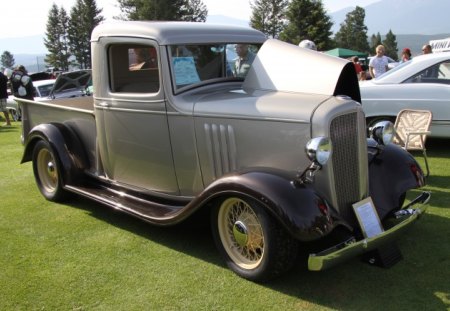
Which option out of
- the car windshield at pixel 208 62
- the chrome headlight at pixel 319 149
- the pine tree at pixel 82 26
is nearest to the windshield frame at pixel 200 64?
the car windshield at pixel 208 62

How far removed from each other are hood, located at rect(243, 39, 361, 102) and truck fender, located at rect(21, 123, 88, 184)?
84.6 inches

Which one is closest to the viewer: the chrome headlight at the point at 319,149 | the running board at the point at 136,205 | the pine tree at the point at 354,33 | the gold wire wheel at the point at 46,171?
the chrome headlight at the point at 319,149

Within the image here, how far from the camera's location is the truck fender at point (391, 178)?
12.5 feet

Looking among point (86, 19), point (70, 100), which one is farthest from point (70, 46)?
point (70, 100)

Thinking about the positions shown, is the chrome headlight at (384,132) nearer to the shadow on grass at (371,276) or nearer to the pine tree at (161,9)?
the shadow on grass at (371,276)

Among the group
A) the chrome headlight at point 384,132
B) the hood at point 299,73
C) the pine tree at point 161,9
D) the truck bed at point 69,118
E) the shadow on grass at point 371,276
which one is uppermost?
the pine tree at point 161,9

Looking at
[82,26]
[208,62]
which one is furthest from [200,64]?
[82,26]

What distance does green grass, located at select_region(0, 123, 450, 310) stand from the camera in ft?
9.95

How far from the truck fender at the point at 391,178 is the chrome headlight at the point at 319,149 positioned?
1.05 meters

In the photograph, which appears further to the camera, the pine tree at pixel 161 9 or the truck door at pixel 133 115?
the pine tree at pixel 161 9

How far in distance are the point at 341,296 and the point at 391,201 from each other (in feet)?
3.78

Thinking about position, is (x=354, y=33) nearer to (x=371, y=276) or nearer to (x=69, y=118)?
(x=69, y=118)

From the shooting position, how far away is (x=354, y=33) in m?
73.7

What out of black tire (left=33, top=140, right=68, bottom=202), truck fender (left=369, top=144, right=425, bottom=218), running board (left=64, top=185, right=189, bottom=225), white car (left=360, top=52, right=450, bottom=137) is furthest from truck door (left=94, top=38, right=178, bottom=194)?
white car (left=360, top=52, right=450, bottom=137)
